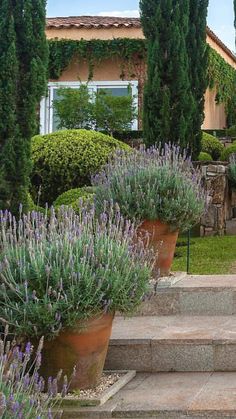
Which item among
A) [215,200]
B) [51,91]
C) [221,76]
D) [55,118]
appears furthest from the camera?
[221,76]

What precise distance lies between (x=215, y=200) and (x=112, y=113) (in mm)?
5193

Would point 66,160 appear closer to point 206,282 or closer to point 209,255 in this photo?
point 209,255

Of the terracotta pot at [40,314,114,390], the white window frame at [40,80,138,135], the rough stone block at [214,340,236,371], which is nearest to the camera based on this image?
the terracotta pot at [40,314,114,390]

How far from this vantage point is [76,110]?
13977mm

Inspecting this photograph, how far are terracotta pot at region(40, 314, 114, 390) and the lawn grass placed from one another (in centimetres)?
313

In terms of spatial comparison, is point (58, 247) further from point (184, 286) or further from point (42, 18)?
point (42, 18)

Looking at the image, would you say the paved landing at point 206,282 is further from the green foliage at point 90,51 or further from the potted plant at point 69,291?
the green foliage at point 90,51

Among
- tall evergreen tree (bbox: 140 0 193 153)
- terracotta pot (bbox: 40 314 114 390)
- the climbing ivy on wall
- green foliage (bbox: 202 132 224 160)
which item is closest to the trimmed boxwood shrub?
tall evergreen tree (bbox: 140 0 193 153)

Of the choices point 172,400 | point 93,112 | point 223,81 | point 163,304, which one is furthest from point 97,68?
point 172,400

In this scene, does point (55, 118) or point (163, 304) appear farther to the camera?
point (55, 118)

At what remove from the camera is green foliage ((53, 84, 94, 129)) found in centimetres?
1393

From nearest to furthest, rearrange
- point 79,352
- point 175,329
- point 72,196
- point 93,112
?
point 79,352 → point 175,329 → point 72,196 → point 93,112

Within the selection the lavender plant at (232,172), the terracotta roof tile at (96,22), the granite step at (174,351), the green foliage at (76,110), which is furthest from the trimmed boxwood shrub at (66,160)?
the terracotta roof tile at (96,22)

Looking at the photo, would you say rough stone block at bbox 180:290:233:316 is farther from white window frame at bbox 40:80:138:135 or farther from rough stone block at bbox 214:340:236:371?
white window frame at bbox 40:80:138:135
